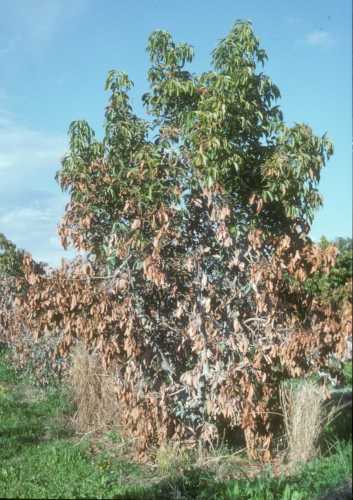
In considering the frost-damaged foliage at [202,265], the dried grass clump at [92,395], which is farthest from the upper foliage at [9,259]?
the frost-damaged foliage at [202,265]

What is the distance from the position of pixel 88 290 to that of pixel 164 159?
1.43 metres

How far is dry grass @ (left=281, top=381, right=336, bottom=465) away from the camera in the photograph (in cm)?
535

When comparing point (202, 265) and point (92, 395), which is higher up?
point (202, 265)

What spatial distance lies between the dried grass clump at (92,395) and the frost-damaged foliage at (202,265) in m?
1.21

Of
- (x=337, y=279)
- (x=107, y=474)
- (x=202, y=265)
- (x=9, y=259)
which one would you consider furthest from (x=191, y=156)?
(x=9, y=259)

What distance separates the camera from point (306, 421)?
214 inches

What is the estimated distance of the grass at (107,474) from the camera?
4.59m

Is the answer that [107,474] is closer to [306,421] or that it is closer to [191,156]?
[306,421]

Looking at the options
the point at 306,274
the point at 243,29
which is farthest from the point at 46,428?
the point at 243,29

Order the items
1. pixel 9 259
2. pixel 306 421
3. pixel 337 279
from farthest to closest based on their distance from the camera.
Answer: pixel 9 259 → pixel 306 421 → pixel 337 279

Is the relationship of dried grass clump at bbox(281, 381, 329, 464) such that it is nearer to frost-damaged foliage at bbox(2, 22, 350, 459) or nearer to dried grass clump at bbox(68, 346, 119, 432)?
frost-damaged foliage at bbox(2, 22, 350, 459)

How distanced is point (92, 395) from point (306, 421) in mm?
3142

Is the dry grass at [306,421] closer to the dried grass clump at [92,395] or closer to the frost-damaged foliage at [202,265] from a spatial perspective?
the frost-damaged foliage at [202,265]

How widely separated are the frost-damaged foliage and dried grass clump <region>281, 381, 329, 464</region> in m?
0.23
